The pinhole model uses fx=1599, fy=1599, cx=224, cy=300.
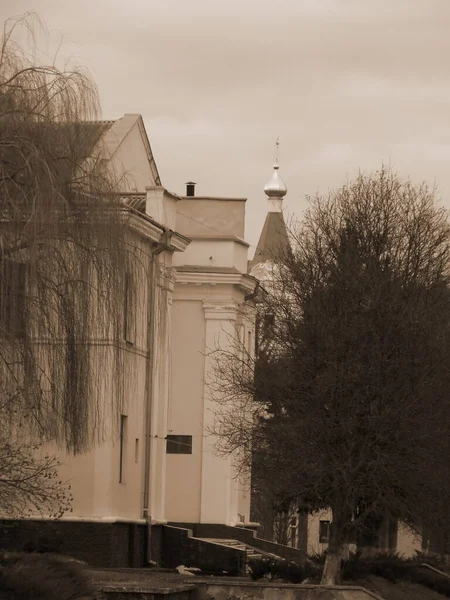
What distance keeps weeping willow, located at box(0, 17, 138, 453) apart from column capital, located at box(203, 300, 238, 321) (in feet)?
77.1

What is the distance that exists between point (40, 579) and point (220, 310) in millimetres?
26596

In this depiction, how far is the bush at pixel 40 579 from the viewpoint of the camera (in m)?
22.9

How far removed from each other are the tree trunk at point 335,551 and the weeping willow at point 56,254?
1297cm

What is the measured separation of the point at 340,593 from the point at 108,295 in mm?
11828

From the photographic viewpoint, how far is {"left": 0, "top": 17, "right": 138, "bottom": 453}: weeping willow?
75.3ft

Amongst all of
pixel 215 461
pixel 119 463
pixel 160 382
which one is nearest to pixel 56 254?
pixel 119 463

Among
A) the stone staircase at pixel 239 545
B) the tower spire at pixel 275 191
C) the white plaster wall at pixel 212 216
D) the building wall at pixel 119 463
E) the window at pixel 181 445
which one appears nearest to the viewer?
the building wall at pixel 119 463

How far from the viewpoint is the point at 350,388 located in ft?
125

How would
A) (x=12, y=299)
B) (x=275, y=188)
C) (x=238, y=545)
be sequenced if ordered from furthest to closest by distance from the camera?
(x=275, y=188) → (x=238, y=545) → (x=12, y=299)

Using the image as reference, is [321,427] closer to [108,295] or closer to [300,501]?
[300,501]

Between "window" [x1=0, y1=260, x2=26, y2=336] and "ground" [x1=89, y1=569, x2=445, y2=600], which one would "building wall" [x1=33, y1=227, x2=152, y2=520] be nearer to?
"ground" [x1=89, y1=569, x2=445, y2=600]

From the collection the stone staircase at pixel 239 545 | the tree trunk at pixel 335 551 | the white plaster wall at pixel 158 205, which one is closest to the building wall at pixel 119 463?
the white plaster wall at pixel 158 205

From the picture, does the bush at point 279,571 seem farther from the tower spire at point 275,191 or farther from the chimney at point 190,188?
the tower spire at point 275,191

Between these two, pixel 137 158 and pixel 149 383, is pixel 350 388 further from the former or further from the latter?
pixel 137 158
